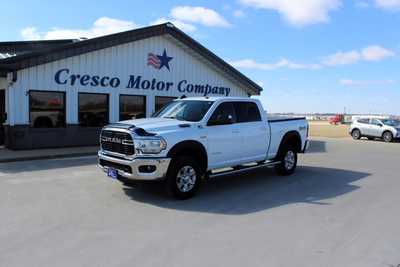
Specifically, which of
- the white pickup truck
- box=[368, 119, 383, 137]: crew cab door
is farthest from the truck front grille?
box=[368, 119, 383, 137]: crew cab door

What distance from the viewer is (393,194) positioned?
920 centimetres

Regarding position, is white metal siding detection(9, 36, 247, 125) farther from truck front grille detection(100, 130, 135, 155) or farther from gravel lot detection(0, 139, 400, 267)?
truck front grille detection(100, 130, 135, 155)

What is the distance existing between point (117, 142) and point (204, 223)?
2.66 metres

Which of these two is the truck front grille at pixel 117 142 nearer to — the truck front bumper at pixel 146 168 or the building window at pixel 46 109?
the truck front bumper at pixel 146 168

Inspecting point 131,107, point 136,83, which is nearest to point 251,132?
point 136,83

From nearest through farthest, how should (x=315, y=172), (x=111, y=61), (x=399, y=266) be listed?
(x=399, y=266), (x=315, y=172), (x=111, y=61)

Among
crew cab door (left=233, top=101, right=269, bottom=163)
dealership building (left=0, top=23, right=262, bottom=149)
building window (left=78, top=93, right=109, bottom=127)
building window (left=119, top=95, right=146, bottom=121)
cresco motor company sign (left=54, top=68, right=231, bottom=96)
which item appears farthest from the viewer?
building window (left=119, top=95, right=146, bottom=121)

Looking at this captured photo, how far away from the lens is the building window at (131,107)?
1947 cm

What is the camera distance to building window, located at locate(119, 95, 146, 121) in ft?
63.9

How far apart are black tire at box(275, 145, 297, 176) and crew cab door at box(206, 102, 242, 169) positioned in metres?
1.93

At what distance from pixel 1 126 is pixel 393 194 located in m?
14.7

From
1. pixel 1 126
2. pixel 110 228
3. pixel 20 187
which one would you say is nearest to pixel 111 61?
pixel 1 126

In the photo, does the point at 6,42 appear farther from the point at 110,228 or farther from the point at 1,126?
the point at 110,228

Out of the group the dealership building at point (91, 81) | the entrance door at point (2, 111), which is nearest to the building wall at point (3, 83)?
the dealership building at point (91, 81)
